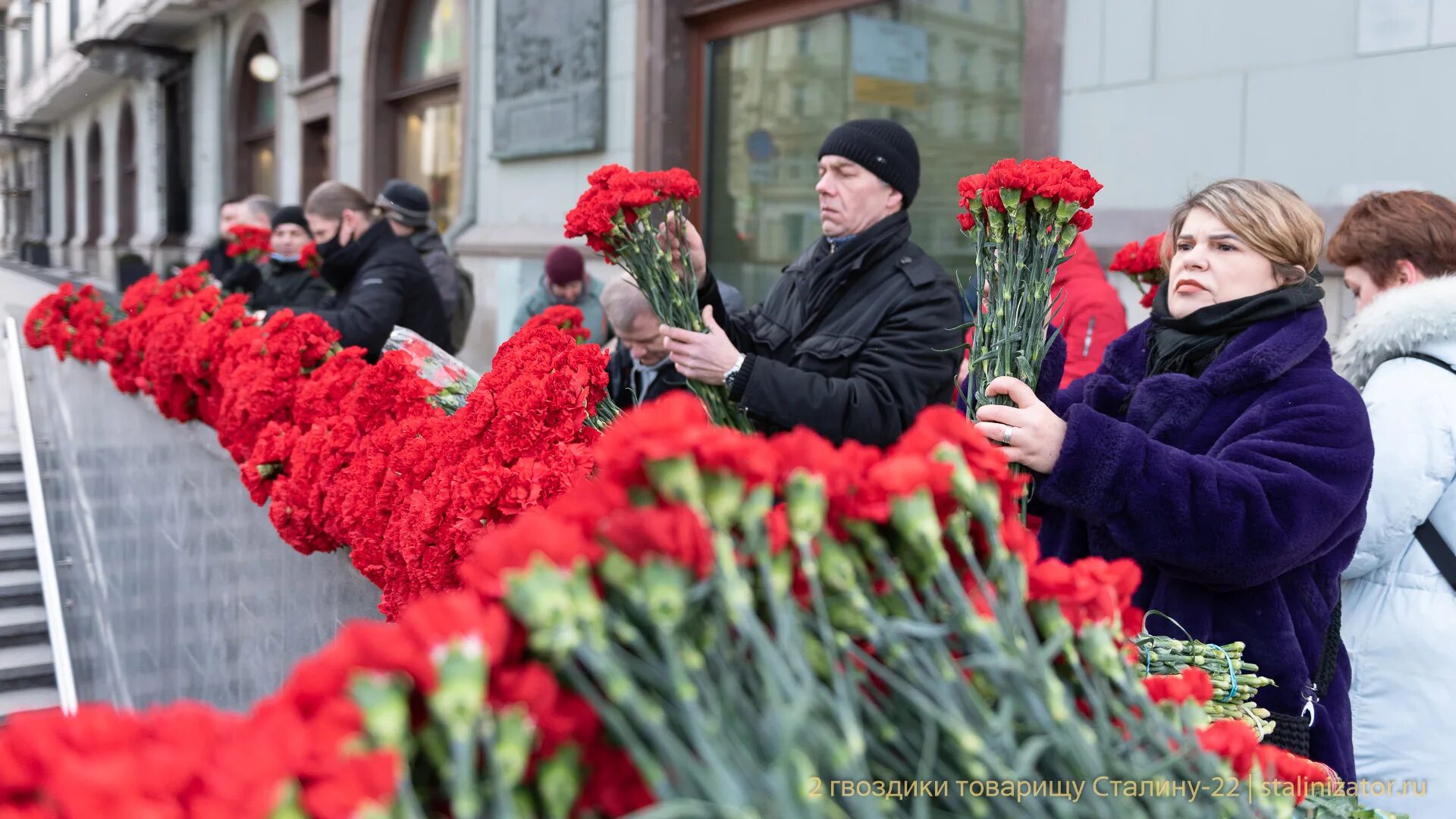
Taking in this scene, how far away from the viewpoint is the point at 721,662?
31.3 inches

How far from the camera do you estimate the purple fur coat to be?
1747 mm

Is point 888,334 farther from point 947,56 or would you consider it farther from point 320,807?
point 947,56

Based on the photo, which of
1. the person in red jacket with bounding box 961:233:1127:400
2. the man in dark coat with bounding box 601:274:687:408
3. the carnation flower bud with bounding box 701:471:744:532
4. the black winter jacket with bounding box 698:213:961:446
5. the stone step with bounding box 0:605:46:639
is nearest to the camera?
the carnation flower bud with bounding box 701:471:744:532

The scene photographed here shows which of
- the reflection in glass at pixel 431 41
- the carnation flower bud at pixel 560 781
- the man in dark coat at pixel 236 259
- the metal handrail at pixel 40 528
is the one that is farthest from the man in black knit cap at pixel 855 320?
the reflection in glass at pixel 431 41

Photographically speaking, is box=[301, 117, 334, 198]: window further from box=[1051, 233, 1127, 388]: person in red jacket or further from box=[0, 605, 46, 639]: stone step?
box=[1051, 233, 1127, 388]: person in red jacket

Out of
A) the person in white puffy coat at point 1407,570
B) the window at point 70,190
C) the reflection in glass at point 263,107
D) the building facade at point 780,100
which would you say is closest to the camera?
the person in white puffy coat at point 1407,570

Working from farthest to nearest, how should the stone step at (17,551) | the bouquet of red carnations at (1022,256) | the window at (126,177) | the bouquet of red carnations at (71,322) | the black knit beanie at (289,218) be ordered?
the window at (126,177), the stone step at (17,551), the black knit beanie at (289,218), the bouquet of red carnations at (71,322), the bouquet of red carnations at (1022,256)

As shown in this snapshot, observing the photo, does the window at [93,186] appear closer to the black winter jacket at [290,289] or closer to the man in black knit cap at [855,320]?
the black winter jacket at [290,289]

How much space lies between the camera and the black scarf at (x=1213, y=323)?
194 cm

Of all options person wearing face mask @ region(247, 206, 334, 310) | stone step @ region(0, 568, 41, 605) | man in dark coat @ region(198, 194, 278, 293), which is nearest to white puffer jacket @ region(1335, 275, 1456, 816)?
person wearing face mask @ region(247, 206, 334, 310)

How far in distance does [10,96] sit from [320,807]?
4053 centimetres

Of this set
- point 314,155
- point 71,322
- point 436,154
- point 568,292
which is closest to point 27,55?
point 314,155

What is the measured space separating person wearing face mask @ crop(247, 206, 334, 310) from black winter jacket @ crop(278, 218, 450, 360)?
77 cm

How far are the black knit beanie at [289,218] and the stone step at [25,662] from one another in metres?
2.89
